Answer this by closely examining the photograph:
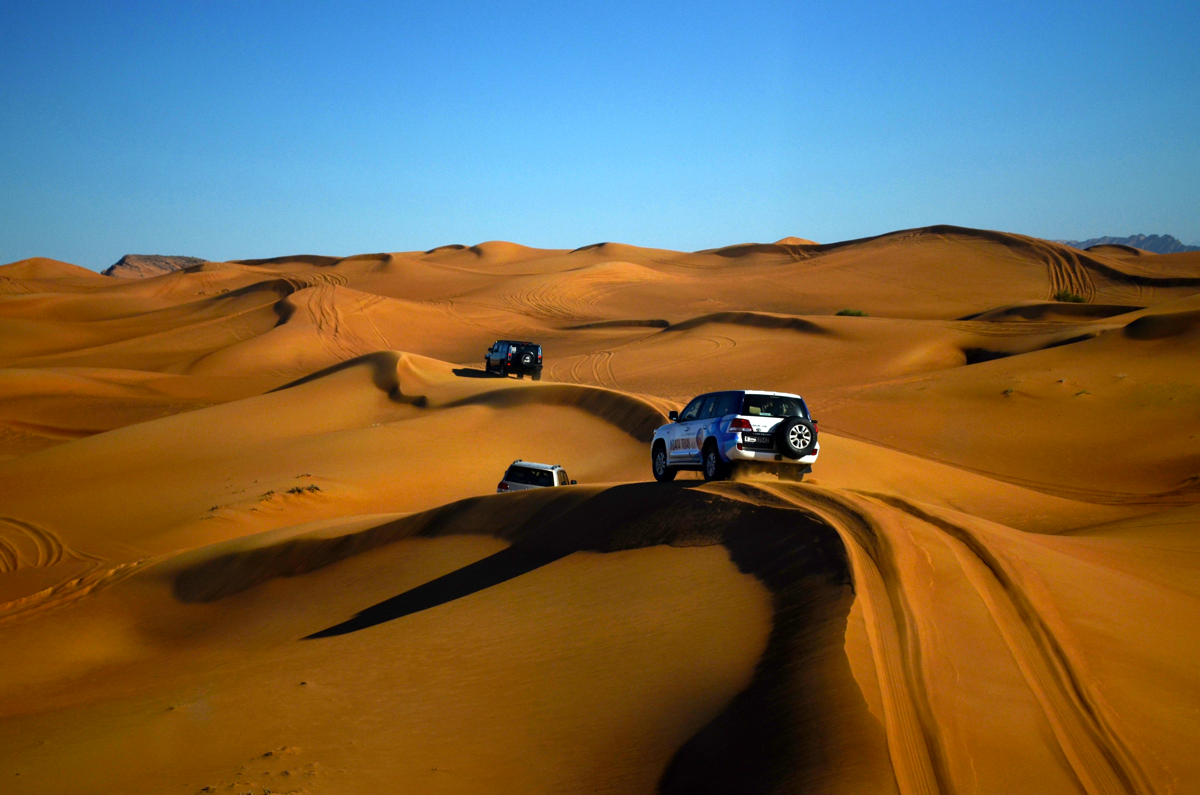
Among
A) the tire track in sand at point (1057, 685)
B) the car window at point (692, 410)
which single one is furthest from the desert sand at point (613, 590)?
the car window at point (692, 410)

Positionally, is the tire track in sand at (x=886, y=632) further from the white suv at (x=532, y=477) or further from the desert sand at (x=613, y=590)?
the white suv at (x=532, y=477)

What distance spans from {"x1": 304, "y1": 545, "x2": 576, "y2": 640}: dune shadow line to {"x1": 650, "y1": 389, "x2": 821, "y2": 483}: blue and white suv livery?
295cm

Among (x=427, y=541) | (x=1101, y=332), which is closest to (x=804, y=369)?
(x=1101, y=332)

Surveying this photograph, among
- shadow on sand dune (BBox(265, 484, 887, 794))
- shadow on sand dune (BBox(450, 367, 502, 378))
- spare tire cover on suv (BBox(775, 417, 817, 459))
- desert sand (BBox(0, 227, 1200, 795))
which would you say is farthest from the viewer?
shadow on sand dune (BBox(450, 367, 502, 378))

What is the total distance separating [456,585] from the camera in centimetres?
1202

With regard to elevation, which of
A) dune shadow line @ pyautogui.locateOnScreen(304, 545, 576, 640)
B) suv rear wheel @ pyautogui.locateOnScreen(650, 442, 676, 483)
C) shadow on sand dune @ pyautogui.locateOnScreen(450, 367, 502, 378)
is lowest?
dune shadow line @ pyautogui.locateOnScreen(304, 545, 576, 640)

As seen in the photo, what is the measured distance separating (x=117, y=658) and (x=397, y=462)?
12.9 meters

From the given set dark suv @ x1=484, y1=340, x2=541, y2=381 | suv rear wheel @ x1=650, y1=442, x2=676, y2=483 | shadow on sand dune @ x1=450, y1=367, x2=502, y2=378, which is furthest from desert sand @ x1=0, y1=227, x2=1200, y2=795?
dark suv @ x1=484, y1=340, x2=541, y2=381

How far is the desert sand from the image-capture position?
5848mm

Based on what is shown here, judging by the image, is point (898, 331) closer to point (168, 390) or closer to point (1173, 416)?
point (1173, 416)

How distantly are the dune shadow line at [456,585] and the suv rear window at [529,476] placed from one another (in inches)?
227

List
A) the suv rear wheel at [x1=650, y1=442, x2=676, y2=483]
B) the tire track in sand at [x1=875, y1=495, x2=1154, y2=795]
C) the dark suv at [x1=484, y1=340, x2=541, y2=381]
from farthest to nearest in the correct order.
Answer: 1. the dark suv at [x1=484, y1=340, x2=541, y2=381]
2. the suv rear wheel at [x1=650, y1=442, x2=676, y2=483]
3. the tire track in sand at [x1=875, y1=495, x2=1154, y2=795]

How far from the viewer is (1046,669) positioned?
20.4 ft

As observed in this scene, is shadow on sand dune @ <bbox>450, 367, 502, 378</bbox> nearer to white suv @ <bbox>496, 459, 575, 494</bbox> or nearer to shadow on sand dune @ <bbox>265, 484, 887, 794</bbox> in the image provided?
white suv @ <bbox>496, 459, 575, 494</bbox>
